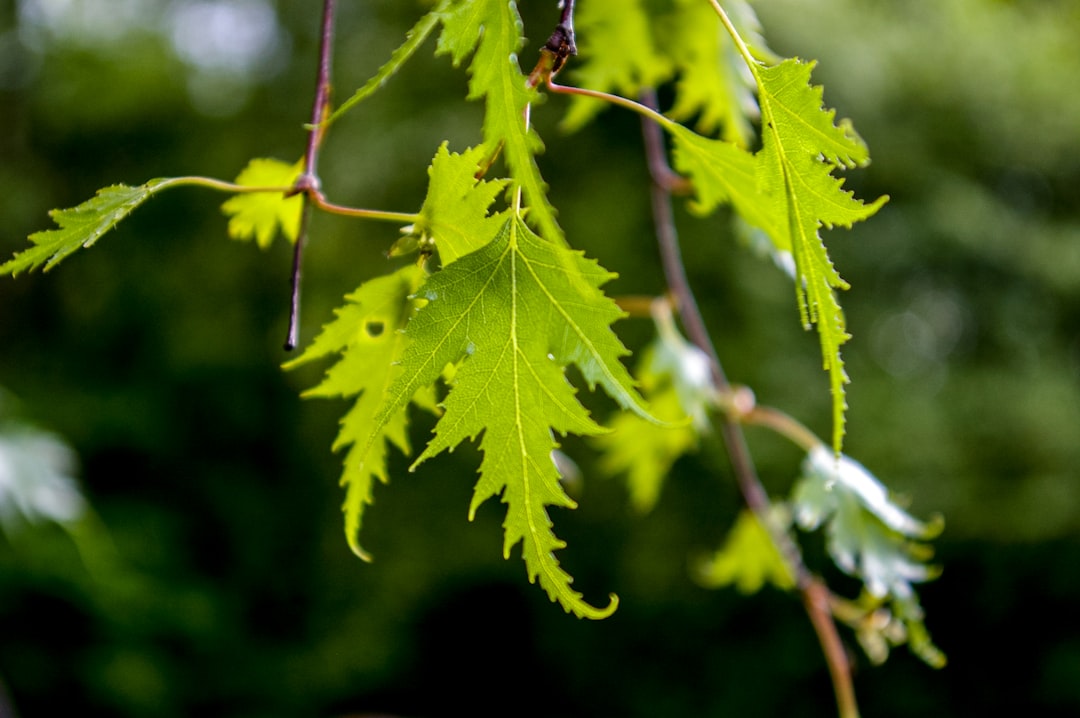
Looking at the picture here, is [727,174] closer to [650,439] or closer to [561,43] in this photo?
[561,43]

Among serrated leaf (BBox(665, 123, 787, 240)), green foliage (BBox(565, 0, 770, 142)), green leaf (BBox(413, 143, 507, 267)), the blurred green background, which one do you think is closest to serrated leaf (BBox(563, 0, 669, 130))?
green foliage (BBox(565, 0, 770, 142))

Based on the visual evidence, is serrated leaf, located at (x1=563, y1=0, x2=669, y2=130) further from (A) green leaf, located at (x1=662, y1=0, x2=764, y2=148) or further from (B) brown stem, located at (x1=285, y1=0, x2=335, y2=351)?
(B) brown stem, located at (x1=285, y1=0, x2=335, y2=351)

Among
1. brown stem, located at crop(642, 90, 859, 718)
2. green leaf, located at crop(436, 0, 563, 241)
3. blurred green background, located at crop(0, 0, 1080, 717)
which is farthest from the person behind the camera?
blurred green background, located at crop(0, 0, 1080, 717)

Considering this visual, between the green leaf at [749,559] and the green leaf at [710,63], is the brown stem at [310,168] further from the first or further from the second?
the green leaf at [749,559]

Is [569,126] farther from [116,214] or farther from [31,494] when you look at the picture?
[31,494]

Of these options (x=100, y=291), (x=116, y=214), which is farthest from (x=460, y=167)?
(x=100, y=291)

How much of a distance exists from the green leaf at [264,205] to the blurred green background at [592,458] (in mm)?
1810

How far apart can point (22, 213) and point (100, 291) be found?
1.45 feet

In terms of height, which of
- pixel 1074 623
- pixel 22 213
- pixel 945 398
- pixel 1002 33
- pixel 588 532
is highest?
pixel 22 213

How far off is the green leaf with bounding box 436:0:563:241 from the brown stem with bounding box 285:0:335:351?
0.07 metres

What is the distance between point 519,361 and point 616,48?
364mm

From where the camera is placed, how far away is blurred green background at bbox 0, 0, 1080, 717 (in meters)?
2.28

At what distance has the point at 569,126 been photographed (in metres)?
0.63

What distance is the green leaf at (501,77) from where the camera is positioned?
28 cm
